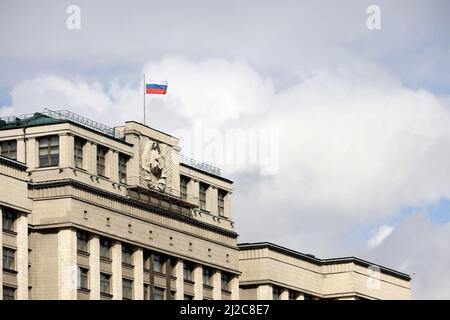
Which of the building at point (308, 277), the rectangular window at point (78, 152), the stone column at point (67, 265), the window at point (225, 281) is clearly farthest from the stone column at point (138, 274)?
the building at point (308, 277)

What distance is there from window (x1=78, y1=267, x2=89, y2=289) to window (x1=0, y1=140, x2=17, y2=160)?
11939 mm

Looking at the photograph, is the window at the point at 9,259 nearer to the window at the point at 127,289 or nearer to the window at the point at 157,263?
the window at the point at 127,289

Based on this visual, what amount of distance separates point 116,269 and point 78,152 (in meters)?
11.3

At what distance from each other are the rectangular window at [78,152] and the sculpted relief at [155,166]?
9369mm

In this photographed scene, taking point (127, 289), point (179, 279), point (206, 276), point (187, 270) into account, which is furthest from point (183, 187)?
point (127, 289)

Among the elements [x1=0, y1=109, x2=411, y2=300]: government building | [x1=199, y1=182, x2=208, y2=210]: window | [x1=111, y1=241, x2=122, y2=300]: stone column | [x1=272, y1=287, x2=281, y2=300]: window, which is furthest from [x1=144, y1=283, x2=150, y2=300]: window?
[x1=272, y1=287, x2=281, y2=300]: window

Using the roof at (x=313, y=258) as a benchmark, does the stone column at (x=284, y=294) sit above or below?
below

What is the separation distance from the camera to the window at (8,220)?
423 feet

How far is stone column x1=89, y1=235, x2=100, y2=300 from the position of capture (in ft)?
447

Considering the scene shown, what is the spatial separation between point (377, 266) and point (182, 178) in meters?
36.9

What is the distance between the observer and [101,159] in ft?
467

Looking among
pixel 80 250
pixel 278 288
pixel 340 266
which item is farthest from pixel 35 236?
pixel 340 266

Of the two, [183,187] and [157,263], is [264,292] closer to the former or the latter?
[183,187]

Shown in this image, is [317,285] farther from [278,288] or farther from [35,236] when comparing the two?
[35,236]
